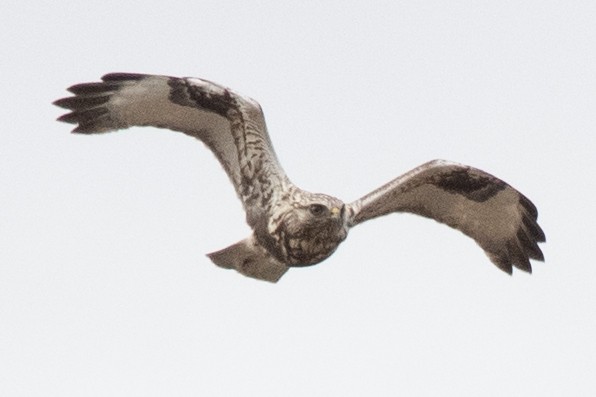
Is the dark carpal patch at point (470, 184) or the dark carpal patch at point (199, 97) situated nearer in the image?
the dark carpal patch at point (199, 97)

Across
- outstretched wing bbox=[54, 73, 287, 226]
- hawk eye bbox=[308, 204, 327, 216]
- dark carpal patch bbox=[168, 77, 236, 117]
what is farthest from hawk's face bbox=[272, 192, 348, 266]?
dark carpal patch bbox=[168, 77, 236, 117]

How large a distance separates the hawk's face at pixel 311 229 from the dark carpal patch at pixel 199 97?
104 centimetres

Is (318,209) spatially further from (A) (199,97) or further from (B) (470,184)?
(B) (470,184)

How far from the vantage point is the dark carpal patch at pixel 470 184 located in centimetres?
1325

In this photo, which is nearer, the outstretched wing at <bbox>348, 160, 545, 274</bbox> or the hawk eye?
the hawk eye

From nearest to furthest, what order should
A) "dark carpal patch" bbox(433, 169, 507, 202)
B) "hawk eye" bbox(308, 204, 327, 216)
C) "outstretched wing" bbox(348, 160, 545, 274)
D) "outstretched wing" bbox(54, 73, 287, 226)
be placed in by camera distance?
"hawk eye" bbox(308, 204, 327, 216), "outstretched wing" bbox(54, 73, 287, 226), "outstretched wing" bbox(348, 160, 545, 274), "dark carpal patch" bbox(433, 169, 507, 202)

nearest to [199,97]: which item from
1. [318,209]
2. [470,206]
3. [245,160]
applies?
[245,160]

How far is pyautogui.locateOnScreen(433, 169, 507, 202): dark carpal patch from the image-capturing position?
43.5 ft

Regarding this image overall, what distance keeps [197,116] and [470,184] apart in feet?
7.94

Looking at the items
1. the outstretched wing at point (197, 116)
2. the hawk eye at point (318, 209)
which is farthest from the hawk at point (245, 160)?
the hawk eye at point (318, 209)

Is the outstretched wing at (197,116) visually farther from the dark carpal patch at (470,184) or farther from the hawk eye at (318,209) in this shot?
the dark carpal patch at (470,184)

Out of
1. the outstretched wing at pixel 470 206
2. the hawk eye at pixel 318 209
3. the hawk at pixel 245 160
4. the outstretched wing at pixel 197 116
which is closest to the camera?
the hawk eye at pixel 318 209

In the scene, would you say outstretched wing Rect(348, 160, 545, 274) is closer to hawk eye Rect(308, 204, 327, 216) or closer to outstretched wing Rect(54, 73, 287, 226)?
hawk eye Rect(308, 204, 327, 216)

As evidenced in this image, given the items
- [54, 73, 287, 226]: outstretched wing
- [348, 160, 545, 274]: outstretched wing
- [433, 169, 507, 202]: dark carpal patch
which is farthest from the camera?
[433, 169, 507, 202]: dark carpal patch
